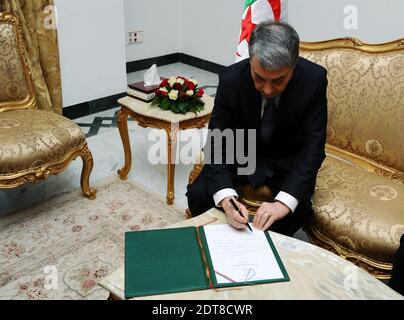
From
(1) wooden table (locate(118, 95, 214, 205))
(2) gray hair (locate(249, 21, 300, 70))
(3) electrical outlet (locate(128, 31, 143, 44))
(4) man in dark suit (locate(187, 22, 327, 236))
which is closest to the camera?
(2) gray hair (locate(249, 21, 300, 70))

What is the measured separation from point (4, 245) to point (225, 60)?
319cm

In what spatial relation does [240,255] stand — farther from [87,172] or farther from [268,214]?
[87,172]

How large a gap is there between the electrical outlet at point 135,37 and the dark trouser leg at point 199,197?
10.1 ft

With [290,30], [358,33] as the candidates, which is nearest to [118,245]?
[290,30]

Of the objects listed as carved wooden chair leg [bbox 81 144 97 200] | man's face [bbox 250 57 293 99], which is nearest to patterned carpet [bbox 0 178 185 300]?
carved wooden chair leg [bbox 81 144 97 200]

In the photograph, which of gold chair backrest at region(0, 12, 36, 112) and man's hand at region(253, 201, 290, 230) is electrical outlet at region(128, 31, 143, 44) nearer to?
gold chair backrest at region(0, 12, 36, 112)

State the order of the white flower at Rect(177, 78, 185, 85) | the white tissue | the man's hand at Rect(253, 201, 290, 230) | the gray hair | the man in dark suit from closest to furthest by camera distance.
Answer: the gray hair, the man's hand at Rect(253, 201, 290, 230), the man in dark suit, the white flower at Rect(177, 78, 185, 85), the white tissue

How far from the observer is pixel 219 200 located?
1.69 m

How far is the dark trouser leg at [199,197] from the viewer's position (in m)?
1.92

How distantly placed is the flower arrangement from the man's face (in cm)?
90

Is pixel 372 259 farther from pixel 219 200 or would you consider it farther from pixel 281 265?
pixel 219 200

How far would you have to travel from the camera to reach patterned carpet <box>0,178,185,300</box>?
1.94 metres

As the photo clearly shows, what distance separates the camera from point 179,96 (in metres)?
2.51
